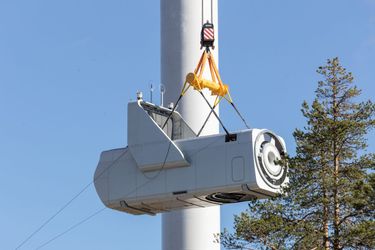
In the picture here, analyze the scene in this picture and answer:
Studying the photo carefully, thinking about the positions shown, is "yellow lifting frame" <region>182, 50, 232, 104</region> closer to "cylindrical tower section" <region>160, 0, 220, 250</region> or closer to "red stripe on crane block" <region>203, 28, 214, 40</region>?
"red stripe on crane block" <region>203, 28, 214, 40</region>

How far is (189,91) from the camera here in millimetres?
56594

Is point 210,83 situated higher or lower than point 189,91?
lower

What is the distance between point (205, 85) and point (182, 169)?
378 centimetres

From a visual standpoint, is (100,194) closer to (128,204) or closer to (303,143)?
(128,204)

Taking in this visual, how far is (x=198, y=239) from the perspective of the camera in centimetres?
5494

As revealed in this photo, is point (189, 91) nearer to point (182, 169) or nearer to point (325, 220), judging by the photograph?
point (325, 220)

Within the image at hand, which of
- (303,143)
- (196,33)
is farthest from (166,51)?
(303,143)

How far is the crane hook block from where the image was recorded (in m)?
41.7

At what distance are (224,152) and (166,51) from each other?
19310 mm

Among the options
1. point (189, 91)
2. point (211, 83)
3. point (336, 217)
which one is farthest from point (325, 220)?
point (189, 91)

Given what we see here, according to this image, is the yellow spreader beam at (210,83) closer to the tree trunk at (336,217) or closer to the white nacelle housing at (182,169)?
A: the white nacelle housing at (182,169)

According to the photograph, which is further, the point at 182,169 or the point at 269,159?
the point at 182,169

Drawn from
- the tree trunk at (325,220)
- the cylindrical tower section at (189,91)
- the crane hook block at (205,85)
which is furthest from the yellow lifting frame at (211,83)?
the cylindrical tower section at (189,91)

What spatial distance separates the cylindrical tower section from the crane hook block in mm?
12638
